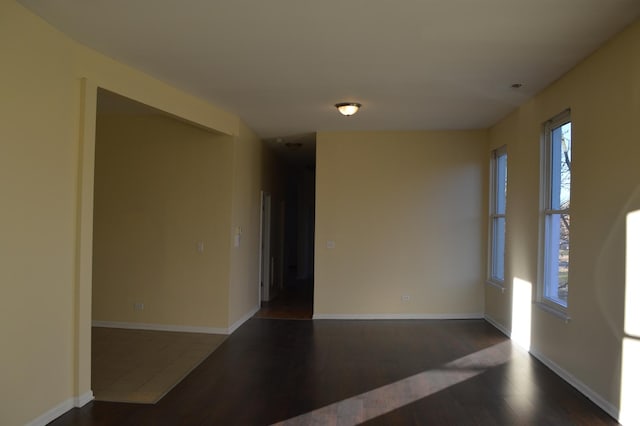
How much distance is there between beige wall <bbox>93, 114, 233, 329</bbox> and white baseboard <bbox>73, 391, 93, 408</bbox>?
2230 millimetres

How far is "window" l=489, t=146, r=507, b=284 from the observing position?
6184 millimetres

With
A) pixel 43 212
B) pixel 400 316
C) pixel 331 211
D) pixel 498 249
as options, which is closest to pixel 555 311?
pixel 498 249

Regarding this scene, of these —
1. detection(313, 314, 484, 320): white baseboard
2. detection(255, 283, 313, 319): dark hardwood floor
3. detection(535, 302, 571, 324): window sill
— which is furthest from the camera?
detection(255, 283, 313, 319): dark hardwood floor

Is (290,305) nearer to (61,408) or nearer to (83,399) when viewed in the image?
(83,399)

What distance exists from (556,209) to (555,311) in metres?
0.97

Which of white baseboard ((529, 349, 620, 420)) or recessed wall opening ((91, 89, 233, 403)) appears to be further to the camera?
recessed wall opening ((91, 89, 233, 403))

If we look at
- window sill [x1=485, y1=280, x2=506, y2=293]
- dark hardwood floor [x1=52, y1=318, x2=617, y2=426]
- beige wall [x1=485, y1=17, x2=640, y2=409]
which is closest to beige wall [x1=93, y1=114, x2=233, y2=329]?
dark hardwood floor [x1=52, y1=318, x2=617, y2=426]

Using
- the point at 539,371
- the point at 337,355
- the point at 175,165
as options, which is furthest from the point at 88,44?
the point at 539,371

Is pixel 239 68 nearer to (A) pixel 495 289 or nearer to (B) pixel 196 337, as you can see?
(B) pixel 196 337

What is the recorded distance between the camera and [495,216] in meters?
6.30

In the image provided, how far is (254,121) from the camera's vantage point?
19.8 feet

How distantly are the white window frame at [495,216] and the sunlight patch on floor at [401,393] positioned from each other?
5.22 ft

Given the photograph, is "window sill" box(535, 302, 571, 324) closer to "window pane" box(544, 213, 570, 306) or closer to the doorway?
"window pane" box(544, 213, 570, 306)

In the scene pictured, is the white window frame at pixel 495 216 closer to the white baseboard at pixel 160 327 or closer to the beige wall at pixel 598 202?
the beige wall at pixel 598 202
